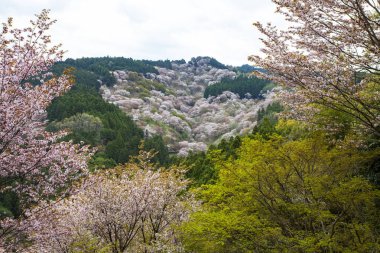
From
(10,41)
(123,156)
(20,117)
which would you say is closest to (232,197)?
(20,117)

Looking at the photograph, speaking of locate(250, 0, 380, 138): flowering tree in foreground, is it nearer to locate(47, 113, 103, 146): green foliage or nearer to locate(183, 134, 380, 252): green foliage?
locate(183, 134, 380, 252): green foliage

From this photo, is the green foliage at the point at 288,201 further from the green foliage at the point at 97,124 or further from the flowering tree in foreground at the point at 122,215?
the green foliage at the point at 97,124

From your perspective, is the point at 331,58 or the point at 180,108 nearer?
the point at 331,58

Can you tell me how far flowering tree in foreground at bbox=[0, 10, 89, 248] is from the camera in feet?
24.1

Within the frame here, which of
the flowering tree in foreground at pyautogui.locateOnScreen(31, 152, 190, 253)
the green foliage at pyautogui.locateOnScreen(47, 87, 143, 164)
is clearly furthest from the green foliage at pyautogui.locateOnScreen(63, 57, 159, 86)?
the flowering tree in foreground at pyautogui.locateOnScreen(31, 152, 190, 253)

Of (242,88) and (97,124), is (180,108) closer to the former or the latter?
(242,88)

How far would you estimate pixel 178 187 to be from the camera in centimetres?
1683

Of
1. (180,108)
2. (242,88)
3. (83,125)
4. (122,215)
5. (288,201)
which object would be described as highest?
(242,88)

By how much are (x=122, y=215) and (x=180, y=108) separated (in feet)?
424

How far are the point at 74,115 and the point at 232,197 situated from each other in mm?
76130

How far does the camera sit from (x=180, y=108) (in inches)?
5659

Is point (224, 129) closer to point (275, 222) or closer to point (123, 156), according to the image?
point (123, 156)

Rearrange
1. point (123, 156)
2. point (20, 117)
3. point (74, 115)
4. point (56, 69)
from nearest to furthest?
point (20, 117) → point (123, 156) → point (74, 115) → point (56, 69)

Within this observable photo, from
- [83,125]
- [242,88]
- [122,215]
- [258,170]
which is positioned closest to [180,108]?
[242,88]
